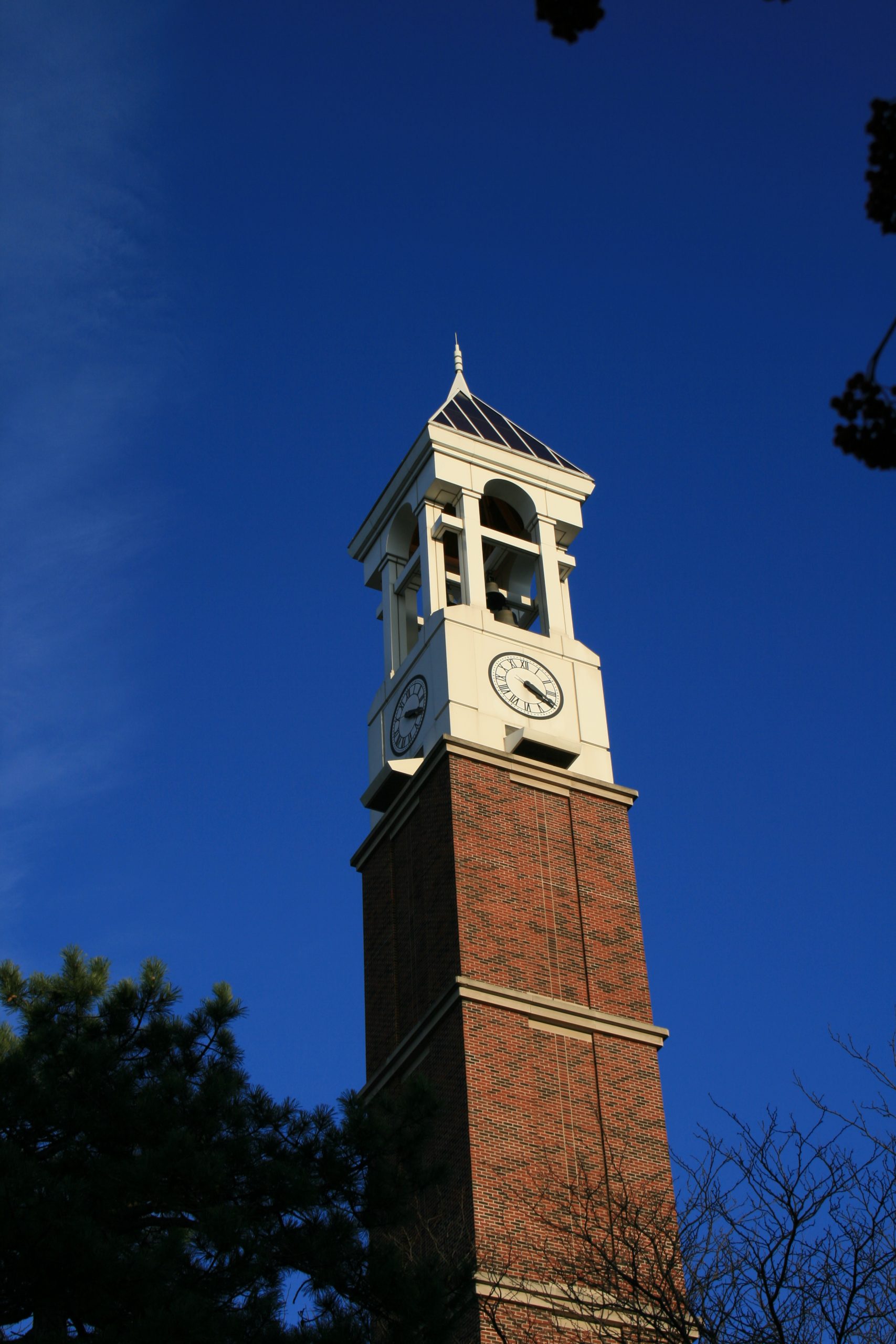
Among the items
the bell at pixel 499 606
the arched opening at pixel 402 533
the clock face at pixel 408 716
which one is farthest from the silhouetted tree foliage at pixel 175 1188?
the arched opening at pixel 402 533

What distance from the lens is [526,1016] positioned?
2616 centimetres

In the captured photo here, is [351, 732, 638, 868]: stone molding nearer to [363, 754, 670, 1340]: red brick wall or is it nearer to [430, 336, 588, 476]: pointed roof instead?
[363, 754, 670, 1340]: red brick wall

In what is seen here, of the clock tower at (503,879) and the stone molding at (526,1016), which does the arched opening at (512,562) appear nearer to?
the clock tower at (503,879)

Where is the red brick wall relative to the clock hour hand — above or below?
below

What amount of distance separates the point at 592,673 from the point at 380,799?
4.53m

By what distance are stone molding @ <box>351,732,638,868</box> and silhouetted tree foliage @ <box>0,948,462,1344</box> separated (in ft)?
39.8

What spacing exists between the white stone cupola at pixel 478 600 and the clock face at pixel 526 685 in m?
0.03

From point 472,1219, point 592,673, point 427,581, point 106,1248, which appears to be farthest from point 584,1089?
point 106,1248

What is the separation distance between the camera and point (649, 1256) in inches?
787

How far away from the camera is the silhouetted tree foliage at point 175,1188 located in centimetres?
1403

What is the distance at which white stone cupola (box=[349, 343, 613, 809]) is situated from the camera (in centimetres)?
3023

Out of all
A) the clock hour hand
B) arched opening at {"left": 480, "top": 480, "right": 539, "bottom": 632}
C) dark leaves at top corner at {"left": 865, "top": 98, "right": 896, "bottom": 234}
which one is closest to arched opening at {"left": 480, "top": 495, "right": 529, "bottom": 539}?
arched opening at {"left": 480, "top": 480, "right": 539, "bottom": 632}

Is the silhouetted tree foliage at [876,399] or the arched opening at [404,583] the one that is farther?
the arched opening at [404,583]

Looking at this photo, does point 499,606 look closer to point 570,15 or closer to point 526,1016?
point 526,1016
